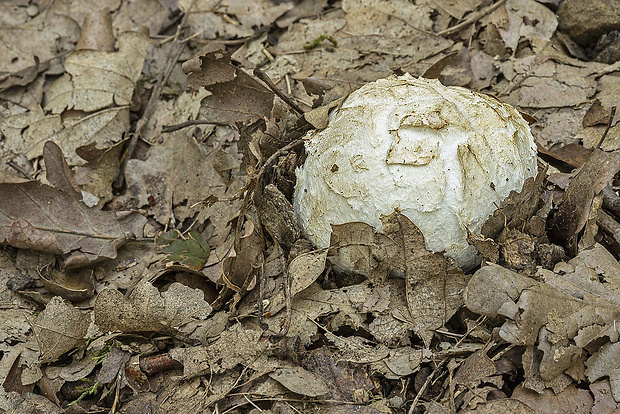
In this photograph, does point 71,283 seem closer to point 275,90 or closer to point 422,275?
point 275,90

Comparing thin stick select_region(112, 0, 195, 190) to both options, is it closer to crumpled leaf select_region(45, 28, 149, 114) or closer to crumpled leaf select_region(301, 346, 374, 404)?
crumpled leaf select_region(45, 28, 149, 114)

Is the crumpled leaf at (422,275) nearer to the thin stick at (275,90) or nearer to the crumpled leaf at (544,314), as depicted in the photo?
the crumpled leaf at (544,314)

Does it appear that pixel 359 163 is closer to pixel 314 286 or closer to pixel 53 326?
pixel 314 286

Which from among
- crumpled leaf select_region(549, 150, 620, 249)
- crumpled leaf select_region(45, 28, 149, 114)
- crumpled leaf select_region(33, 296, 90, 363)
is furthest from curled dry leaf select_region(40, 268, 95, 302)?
crumpled leaf select_region(549, 150, 620, 249)

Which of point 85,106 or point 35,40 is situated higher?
point 35,40

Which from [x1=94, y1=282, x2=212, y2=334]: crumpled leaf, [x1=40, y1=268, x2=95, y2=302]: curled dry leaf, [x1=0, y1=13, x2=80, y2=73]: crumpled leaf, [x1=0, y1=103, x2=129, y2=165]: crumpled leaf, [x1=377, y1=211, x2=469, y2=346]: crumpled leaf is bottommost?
[x1=40, y1=268, x2=95, y2=302]: curled dry leaf

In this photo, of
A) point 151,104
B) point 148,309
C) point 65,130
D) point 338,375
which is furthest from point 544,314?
point 65,130

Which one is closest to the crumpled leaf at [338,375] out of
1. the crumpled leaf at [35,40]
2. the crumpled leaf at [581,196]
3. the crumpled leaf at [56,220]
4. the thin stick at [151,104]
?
the crumpled leaf at [581,196]

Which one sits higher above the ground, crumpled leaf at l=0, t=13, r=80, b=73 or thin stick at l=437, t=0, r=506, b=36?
thin stick at l=437, t=0, r=506, b=36
